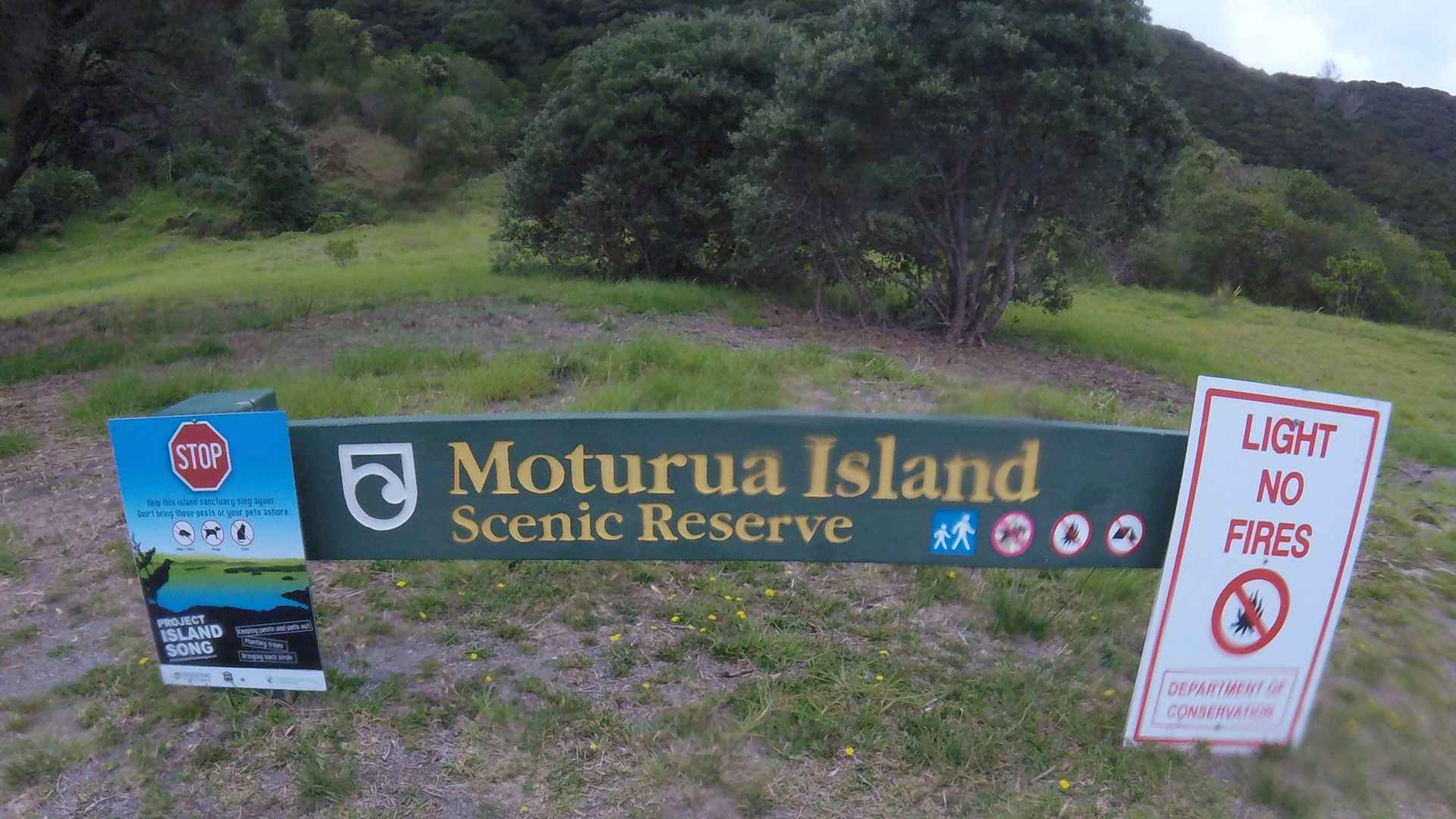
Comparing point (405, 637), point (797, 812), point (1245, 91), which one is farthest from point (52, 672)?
point (1245, 91)

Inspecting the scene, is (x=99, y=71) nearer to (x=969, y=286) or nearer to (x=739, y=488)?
(x=969, y=286)

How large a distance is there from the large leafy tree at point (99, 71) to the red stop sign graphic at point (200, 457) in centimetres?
691

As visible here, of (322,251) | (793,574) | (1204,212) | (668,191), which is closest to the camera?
(793,574)

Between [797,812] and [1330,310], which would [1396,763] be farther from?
[1330,310]

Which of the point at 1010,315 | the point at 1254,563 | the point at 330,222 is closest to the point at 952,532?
the point at 1254,563

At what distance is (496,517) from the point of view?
3186 mm

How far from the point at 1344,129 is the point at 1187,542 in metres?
44.0

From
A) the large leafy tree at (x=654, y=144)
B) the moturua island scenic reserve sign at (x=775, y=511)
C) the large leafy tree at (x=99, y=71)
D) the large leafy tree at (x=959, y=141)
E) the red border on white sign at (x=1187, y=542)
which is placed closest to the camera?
the red border on white sign at (x=1187, y=542)

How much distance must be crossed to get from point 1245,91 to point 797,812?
45464 millimetres

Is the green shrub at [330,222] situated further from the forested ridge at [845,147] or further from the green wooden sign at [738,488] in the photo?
the green wooden sign at [738,488]

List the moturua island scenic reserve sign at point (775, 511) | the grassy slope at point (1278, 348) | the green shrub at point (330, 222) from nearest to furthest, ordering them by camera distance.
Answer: the moturua island scenic reserve sign at point (775, 511), the grassy slope at point (1278, 348), the green shrub at point (330, 222)

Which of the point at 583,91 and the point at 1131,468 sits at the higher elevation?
the point at 583,91

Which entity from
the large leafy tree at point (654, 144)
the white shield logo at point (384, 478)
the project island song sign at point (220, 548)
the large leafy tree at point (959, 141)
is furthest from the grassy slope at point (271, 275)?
the white shield logo at point (384, 478)

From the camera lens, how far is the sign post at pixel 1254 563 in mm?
2906
